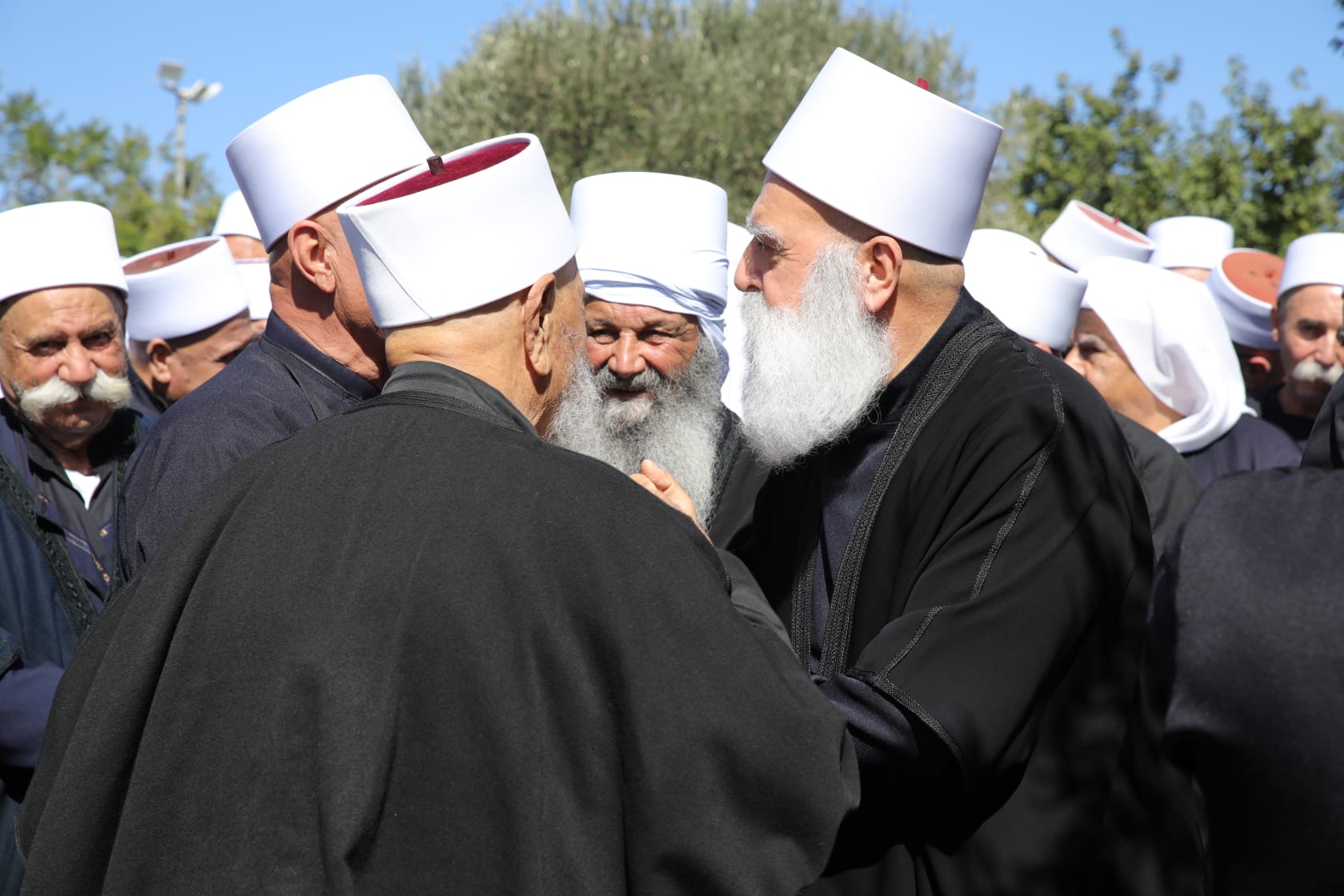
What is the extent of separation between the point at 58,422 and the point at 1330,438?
4283mm

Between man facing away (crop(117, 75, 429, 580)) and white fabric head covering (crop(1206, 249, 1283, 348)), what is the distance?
231 inches

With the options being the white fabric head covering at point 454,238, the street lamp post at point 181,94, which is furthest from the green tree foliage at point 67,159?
the white fabric head covering at point 454,238

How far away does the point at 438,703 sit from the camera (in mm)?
1913

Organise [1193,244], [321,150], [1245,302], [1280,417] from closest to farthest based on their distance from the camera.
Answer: [321,150]
[1280,417]
[1245,302]
[1193,244]

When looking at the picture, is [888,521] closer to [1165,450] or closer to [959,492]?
[959,492]

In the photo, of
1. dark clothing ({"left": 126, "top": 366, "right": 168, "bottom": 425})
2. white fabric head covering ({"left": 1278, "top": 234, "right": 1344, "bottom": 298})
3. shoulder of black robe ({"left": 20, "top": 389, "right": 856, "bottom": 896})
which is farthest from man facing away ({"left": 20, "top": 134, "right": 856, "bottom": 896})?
white fabric head covering ({"left": 1278, "top": 234, "right": 1344, "bottom": 298})

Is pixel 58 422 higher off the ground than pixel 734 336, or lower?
higher

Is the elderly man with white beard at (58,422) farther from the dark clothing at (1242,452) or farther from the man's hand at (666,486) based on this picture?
the dark clothing at (1242,452)

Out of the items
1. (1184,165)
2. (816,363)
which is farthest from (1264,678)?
(1184,165)

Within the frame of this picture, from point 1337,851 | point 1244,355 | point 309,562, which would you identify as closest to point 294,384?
point 309,562

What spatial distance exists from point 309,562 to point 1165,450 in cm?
331

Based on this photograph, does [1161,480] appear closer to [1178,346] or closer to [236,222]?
[1178,346]

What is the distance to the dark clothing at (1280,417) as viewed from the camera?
6.71 m

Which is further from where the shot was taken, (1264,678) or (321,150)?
(321,150)
